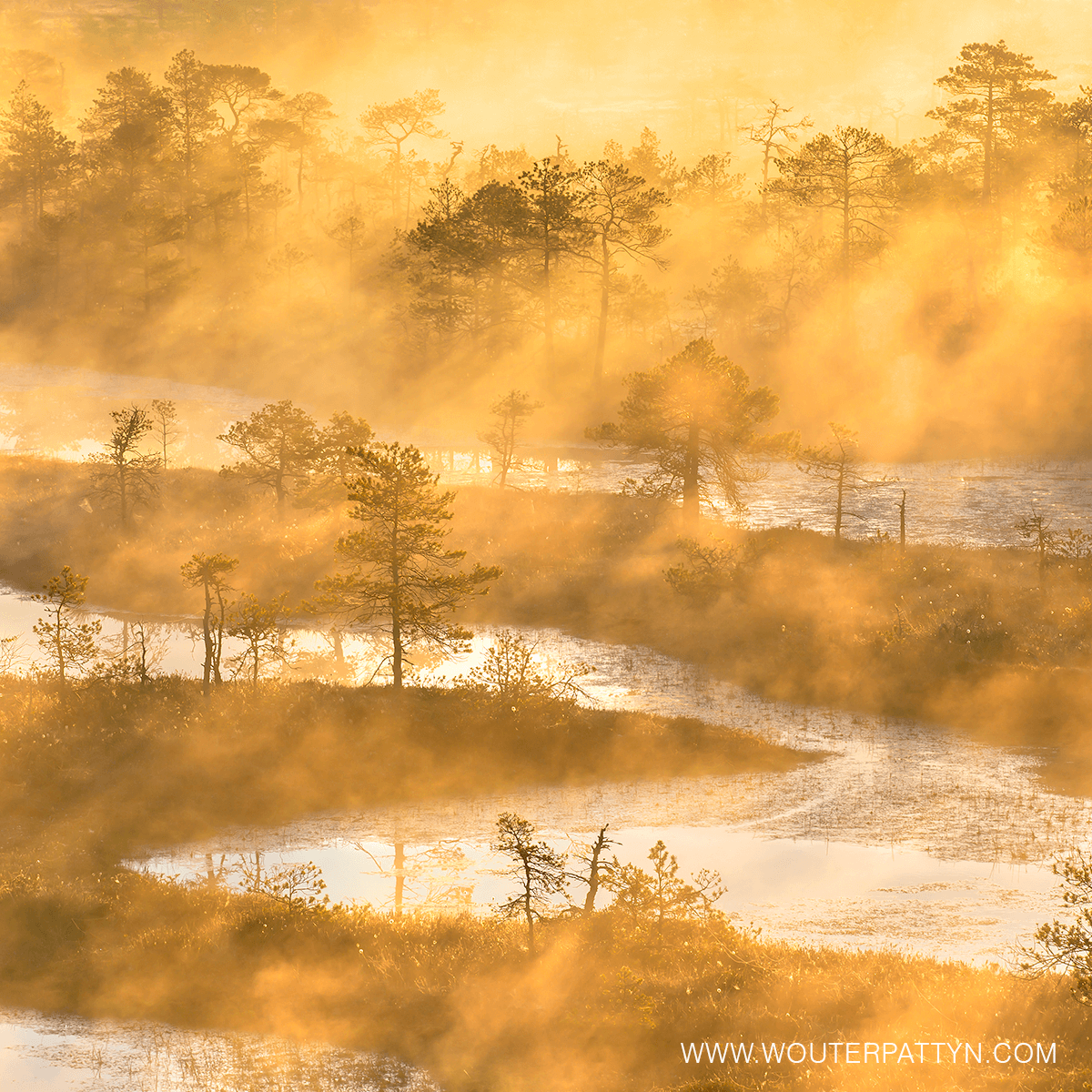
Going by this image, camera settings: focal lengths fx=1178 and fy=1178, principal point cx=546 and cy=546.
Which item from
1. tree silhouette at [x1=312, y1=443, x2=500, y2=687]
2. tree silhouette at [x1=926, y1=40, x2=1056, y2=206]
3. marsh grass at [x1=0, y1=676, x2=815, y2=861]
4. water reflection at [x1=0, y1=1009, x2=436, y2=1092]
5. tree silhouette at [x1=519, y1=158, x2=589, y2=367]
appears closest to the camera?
water reflection at [x1=0, y1=1009, x2=436, y2=1092]

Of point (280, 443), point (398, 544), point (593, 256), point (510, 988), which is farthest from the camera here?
point (593, 256)

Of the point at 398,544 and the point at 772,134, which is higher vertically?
the point at 772,134

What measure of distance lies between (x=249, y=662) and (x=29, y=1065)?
16513 mm

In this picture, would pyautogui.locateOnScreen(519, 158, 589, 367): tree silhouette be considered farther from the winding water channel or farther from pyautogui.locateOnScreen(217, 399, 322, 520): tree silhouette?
the winding water channel

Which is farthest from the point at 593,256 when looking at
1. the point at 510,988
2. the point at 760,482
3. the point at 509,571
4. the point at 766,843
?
the point at 510,988

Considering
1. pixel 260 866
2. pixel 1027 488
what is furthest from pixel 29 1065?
pixel 1027 488

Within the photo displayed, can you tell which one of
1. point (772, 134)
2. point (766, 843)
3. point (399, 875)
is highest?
point (772, 134)

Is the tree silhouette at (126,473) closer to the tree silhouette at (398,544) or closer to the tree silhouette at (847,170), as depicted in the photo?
the tree silhouette at (398,544)

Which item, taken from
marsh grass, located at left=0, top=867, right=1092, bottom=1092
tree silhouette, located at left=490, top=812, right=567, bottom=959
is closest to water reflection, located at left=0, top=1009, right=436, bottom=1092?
marsh grass, located at left=0, top=867, right=1092, bottom=1092

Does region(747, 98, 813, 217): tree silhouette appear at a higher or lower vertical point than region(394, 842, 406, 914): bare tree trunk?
higher

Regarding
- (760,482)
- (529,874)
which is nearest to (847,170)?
(760,482)

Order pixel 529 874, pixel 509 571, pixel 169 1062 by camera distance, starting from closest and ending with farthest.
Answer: pixel 169 1062 → pixel 529 874 → pixel 509 571

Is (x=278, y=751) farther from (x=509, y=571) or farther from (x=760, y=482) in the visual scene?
(x=760, y=482)

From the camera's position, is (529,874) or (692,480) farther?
(692,480)
